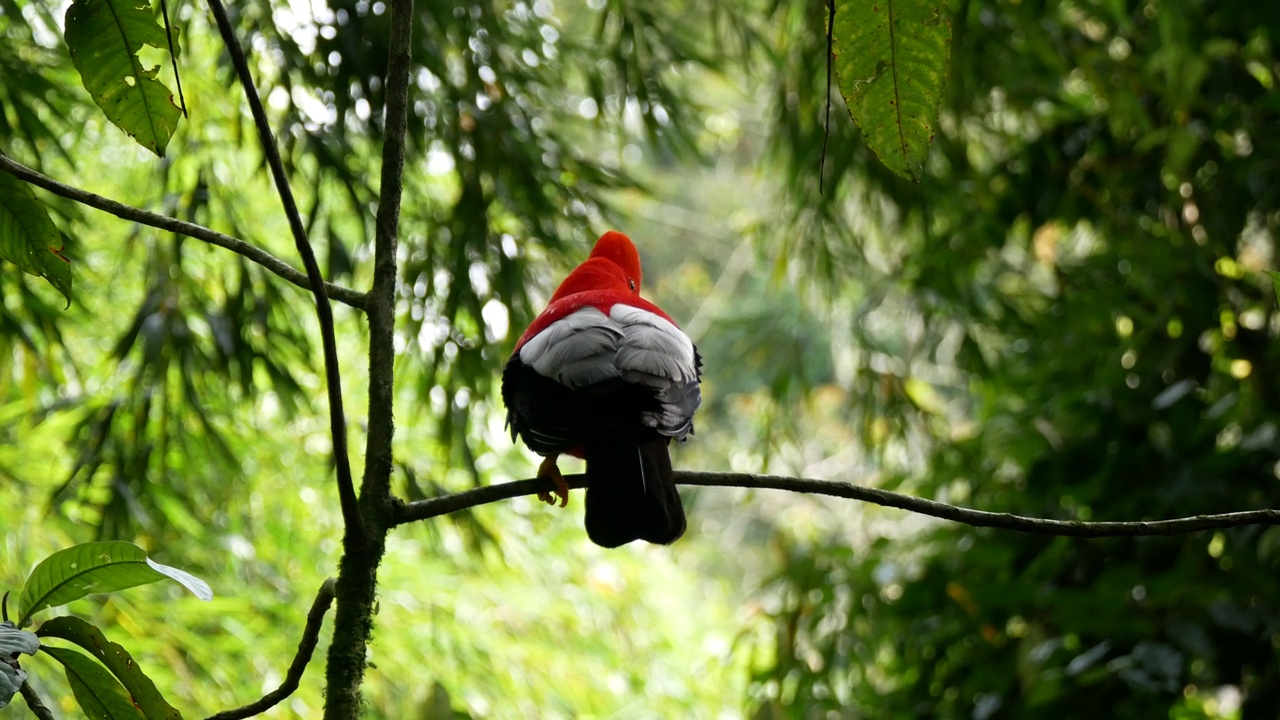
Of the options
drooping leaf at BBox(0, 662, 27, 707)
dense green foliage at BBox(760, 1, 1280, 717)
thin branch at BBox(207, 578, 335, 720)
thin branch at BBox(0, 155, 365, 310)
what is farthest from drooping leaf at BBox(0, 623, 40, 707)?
dense green foliage at BBox(760, 1, 1280, 717)

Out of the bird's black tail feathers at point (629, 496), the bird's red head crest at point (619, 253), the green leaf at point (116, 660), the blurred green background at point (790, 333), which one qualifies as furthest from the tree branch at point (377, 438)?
the bird's red head crest at point (619, 253)

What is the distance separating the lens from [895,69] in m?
0.70

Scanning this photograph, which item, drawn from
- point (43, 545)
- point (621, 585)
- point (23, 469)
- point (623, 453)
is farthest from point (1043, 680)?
point (621, 585)

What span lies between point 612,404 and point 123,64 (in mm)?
475

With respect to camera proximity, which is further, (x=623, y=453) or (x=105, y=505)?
(x=105, y=505)

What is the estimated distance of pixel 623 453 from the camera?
970mm

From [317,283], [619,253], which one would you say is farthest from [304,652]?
[619,253]

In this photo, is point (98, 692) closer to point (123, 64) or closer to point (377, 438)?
point (377, 438)

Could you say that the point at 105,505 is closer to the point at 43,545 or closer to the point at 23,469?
the point at 43,545

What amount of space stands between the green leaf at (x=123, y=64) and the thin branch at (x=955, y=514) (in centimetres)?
29

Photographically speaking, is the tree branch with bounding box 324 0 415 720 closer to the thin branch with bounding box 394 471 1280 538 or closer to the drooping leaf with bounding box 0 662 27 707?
the thin branch with bounding box 394 471 1280 538

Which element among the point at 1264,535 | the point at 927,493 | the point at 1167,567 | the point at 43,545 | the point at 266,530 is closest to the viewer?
the point at 1264,535

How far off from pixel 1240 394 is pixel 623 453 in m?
1.40

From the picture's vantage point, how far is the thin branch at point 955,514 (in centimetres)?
66
